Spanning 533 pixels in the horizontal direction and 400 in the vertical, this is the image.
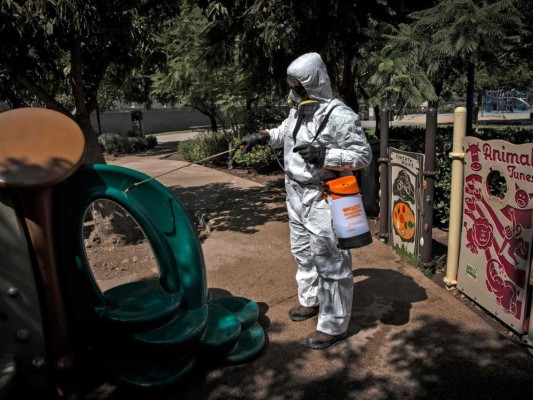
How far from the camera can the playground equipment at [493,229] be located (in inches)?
114

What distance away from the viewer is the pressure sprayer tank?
264cm

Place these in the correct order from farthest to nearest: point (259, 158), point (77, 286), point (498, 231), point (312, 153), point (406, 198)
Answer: point (259, 158) → point (406, 198) → point (498, 231) → point (312, 153) → point (77, 286)

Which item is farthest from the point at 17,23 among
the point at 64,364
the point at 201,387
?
the point at 201,387

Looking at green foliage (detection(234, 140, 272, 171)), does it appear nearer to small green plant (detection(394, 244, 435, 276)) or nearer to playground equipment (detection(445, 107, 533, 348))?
small green plant (detection(394, 244, 435, 276))

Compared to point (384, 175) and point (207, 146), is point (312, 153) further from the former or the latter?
point (207, 146)

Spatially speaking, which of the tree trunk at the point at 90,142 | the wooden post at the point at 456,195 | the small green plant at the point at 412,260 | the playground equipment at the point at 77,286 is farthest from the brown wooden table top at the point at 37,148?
the tree trunk at the point at 90,142

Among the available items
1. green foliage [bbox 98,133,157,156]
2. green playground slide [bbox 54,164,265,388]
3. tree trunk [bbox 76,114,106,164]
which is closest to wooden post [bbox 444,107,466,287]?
green playground slide [bbox 54,164,265,388]

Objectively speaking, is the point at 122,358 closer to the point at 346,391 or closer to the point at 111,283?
the point at 346,391

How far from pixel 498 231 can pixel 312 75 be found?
1.71 metres

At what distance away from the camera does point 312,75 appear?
275cm

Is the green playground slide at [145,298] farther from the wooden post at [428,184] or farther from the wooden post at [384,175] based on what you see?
the wooden post at [384,175]

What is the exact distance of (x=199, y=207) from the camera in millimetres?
7680

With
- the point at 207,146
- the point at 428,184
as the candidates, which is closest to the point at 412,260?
the point at 428,184

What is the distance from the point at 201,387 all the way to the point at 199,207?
523cm
